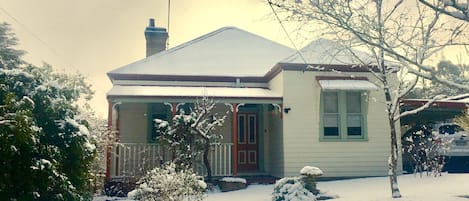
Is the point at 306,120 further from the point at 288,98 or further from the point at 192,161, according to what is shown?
the point at 192,161

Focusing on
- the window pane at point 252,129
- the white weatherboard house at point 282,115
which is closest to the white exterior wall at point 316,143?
the white weatherboard house at point 282,115

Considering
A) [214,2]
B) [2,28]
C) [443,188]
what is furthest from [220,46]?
[2,28]

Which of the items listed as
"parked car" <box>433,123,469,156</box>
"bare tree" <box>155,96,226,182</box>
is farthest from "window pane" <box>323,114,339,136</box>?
"bare tree" <box>155,96,226,182</box>

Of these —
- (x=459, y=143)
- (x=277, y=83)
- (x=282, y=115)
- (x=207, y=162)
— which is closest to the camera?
(x=207, y=162)

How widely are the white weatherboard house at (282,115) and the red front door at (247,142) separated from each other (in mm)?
38

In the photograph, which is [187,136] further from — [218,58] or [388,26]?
[388,26]

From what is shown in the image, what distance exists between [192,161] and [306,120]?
415 centimetres

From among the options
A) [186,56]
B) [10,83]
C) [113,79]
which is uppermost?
[186,56]

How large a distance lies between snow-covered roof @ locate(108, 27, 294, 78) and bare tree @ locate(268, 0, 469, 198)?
6569 millimetres

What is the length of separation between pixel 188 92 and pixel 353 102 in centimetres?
557

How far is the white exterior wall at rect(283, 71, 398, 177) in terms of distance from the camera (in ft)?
44.2

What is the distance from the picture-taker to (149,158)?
1344 cm

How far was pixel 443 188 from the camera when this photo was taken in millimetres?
9977

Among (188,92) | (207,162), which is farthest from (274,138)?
(188,92)
